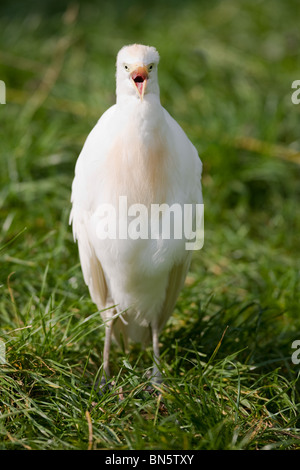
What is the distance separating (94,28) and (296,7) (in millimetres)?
2725

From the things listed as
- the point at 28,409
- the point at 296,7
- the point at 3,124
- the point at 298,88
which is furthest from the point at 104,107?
the point at 296,7

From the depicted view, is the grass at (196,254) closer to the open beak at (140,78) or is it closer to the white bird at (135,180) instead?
the white bird at (135,180)

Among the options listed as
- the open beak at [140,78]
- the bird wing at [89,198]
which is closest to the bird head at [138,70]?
the open beak at [140,78]

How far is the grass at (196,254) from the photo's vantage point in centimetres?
264

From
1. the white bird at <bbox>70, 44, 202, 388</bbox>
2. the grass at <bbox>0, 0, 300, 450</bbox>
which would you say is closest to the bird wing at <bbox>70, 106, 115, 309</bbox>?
the white bird at <bbox>70, 44, 202, 388</bbox>

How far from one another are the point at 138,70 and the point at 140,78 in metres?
0.05

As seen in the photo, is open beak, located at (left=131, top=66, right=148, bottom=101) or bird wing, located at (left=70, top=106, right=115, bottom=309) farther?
bird wing, located at (left=70, top=106, right=115, bottom=309)

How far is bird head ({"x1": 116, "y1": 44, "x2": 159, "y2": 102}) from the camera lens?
2.42 meters

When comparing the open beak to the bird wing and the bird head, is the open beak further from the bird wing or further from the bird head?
the bird wing

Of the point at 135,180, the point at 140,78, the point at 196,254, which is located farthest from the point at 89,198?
the point at 196,254

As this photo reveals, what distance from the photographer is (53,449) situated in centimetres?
246

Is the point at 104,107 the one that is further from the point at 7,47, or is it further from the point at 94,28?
the point at 94,28

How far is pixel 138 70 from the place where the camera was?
241cm

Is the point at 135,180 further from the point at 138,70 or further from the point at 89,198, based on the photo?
the point at 138,70
